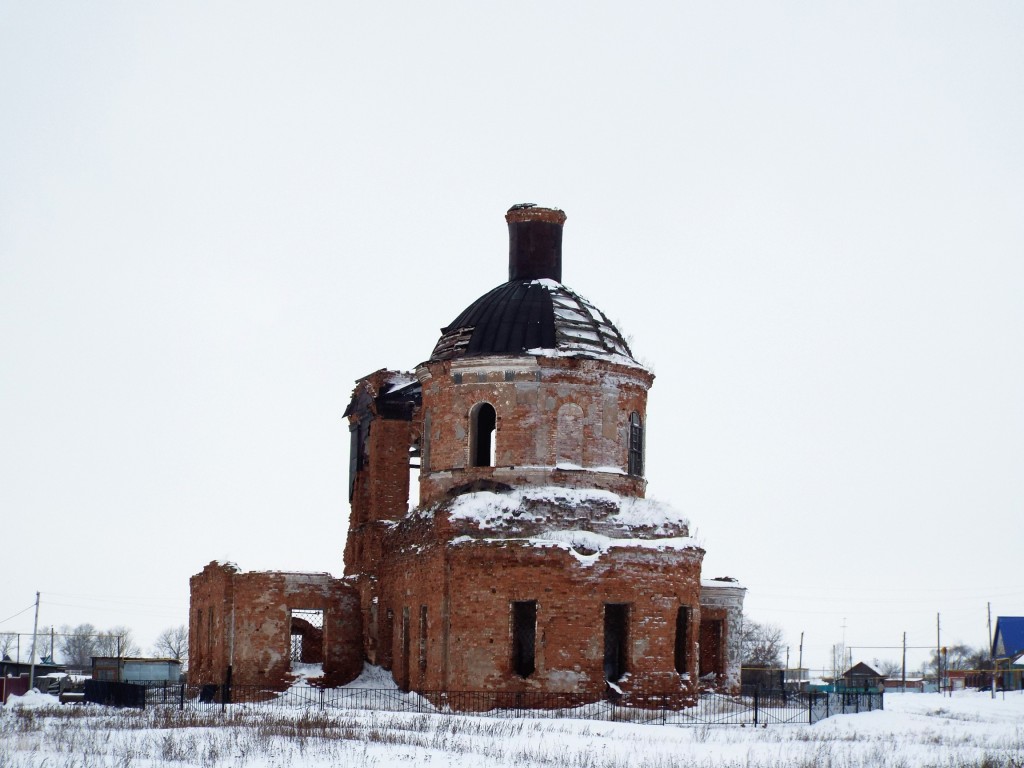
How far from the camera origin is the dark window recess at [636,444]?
3522cm

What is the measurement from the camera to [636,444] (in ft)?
116

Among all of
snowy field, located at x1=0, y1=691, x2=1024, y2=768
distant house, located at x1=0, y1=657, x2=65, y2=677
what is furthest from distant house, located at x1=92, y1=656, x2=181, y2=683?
snowy field, located at x1=0, y1=691, x2=1024, y2=768

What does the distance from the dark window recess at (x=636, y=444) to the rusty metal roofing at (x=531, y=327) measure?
1.35 metres

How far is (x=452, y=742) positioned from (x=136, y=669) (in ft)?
107

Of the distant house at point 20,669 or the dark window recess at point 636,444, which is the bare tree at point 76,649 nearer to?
the distant house at point 20,669

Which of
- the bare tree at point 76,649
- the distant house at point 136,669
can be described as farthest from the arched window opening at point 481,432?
the bare tree at point 76,649

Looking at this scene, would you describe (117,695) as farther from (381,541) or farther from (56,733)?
(56,733)

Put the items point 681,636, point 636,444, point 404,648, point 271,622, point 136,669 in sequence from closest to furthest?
1. point 681,636
2. point 404,648
3. point 636,444
4. point 271,622
5. point 136,669

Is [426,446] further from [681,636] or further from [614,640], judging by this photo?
[681,636]

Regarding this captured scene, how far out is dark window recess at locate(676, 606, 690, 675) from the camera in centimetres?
3309

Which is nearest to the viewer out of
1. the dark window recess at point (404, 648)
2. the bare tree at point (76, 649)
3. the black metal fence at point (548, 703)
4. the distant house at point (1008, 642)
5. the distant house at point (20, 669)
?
the black metal fence at point (548, 703)

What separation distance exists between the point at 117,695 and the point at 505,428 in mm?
10041

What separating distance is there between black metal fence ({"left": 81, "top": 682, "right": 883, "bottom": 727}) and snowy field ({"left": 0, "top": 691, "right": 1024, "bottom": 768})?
1.40 m

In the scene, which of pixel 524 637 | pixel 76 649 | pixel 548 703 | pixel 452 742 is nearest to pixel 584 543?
pixel 524 637
